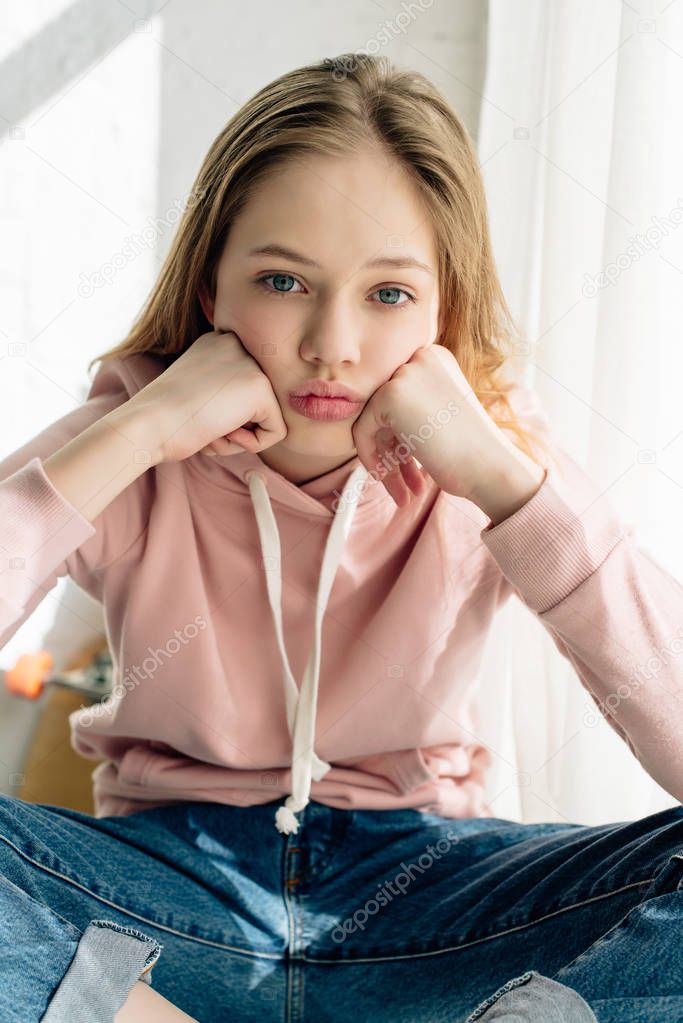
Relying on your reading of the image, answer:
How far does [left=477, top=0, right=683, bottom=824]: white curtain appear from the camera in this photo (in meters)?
1.19

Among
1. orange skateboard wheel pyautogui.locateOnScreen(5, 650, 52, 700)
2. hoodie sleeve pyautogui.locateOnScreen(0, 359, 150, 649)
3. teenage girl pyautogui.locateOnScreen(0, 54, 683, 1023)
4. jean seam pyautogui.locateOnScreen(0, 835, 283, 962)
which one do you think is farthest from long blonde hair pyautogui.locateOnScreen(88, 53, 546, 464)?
orange skateboard wheel pyautogui.locateOnScreen(5, 650, 52, 700)

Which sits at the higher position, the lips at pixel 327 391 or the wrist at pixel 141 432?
the wrist at pixel 141 432

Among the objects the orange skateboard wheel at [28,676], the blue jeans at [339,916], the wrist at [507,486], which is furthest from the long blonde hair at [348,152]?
the orange skateboard wheel at [28,676]

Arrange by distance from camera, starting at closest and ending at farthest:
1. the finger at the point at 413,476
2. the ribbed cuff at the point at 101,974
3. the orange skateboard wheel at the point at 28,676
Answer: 1. the ribbed cuff at the point at 101,974
2. the finger at the point at 413,476
3. the orange skateboard wheel at the point at 28,676

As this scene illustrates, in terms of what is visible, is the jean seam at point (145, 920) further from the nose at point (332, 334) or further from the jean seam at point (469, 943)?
the nose at point (332, 334)

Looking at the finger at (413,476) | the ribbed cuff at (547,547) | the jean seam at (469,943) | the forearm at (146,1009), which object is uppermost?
the finger at (413,476)

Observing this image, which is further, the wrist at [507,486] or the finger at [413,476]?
the finger at [413,476]

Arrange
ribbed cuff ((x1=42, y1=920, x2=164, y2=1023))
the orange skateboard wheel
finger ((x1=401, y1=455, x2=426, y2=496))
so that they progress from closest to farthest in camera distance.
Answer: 1. ribbed cuff ((x1=42, y1=920, x2=164, y2=1023))
2. finger ((x1=401, y1=455, x2=426, y2=496))
3. the orange skateboard wheel

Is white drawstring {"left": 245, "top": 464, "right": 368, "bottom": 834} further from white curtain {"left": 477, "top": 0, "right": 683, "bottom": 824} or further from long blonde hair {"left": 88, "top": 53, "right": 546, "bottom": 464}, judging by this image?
white curtain {"left": 477, "top": 0, "right": 683, "bottom": 824}

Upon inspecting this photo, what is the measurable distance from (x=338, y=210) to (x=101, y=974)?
631 millimetres

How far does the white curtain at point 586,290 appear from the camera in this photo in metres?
1.19

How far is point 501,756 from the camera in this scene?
1476 millimetres

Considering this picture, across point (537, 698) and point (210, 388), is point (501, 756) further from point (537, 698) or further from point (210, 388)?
point (210, 388)

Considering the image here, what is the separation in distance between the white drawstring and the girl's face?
0.08m
